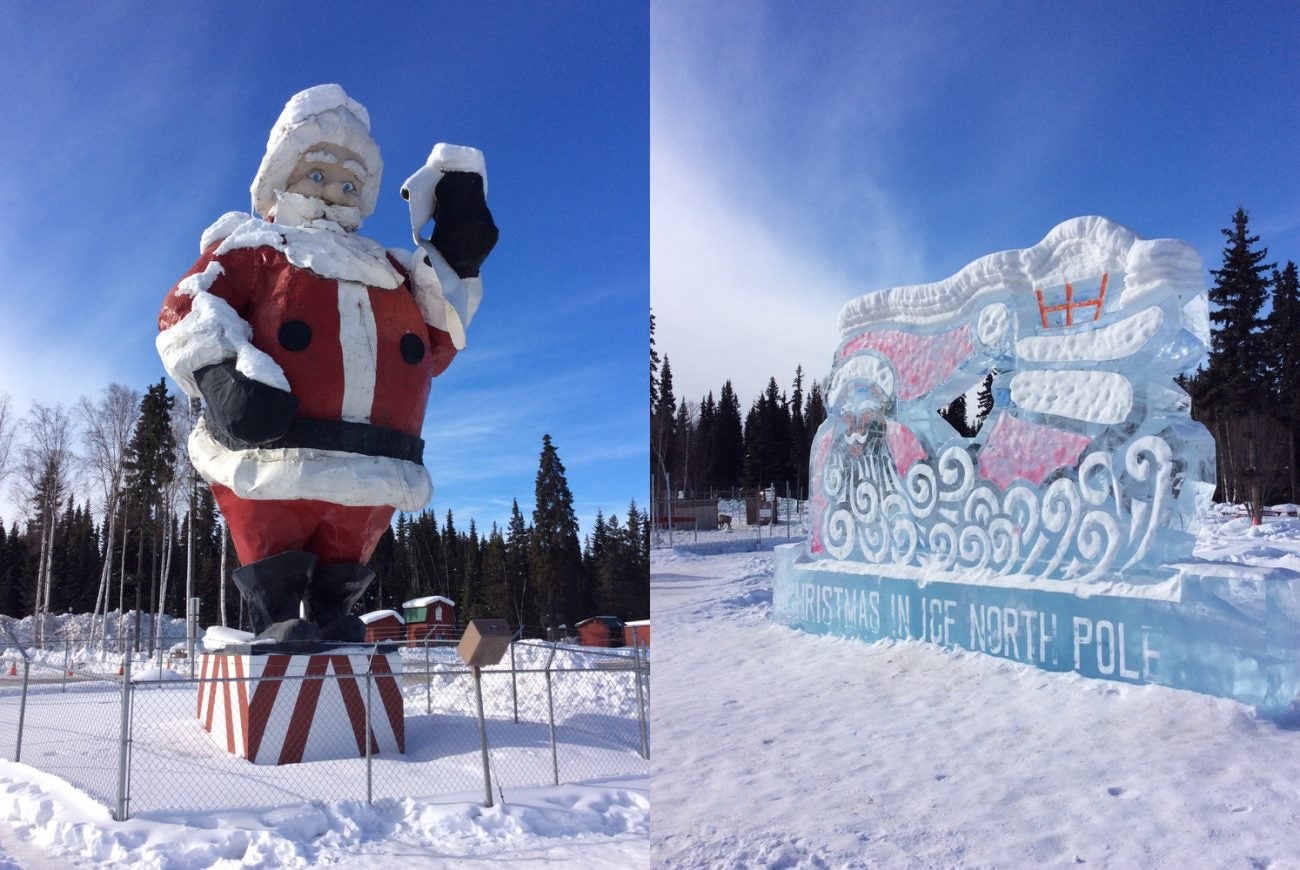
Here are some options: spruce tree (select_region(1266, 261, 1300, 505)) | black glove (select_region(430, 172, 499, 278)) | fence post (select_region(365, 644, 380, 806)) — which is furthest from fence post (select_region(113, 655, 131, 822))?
spruce tree (select_region(1266, 261, 1300, 505))

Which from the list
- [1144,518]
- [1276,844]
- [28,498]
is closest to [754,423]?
[28,498]

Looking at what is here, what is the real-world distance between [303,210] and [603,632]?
11.8 metres

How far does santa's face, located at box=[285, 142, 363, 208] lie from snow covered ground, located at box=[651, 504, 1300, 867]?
3.42 meters

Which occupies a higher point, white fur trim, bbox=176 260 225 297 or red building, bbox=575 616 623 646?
white fur trim, bbox=176 260 225 297

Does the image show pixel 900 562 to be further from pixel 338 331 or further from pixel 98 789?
pixel 98 789

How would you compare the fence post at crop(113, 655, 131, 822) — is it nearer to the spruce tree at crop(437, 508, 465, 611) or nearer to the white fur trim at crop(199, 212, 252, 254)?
the white fur trim at crop(199, 212, 252, 254)

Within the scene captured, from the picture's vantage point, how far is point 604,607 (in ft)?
73.2

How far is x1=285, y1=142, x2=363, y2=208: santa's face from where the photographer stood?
17.4ft

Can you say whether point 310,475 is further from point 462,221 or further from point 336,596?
point 462,221

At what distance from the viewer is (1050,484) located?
520 cm

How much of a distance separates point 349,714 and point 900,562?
364 cm

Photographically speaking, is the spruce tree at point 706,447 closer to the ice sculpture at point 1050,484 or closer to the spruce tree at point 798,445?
the spruce tree at point 798,445

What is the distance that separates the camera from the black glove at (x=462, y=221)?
5336 millimetres

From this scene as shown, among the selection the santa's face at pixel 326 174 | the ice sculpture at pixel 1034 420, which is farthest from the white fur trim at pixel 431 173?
the ice sculpture at pixel 1034 420
